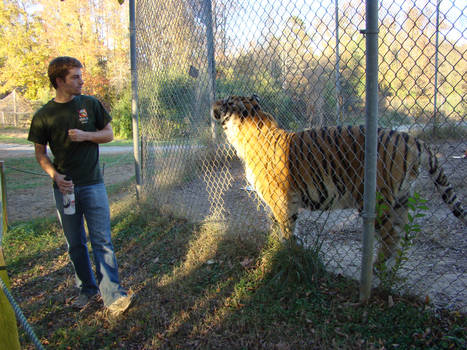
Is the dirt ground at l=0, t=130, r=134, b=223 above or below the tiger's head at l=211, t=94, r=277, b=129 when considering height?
below

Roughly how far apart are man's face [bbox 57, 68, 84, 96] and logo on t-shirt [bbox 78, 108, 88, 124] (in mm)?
171

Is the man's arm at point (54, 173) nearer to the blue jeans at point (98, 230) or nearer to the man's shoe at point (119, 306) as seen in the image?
the blue jeans at point (98, 230)

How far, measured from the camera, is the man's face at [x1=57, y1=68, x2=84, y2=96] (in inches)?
124

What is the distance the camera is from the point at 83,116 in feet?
10.8

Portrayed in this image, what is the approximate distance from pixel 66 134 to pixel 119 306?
1657 mm

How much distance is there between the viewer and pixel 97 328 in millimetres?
3049

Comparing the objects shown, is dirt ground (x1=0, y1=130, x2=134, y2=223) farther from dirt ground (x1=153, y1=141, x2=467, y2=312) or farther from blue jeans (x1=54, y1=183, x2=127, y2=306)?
blue jeans (x1=54, y1=183, x2=127, y2=306)

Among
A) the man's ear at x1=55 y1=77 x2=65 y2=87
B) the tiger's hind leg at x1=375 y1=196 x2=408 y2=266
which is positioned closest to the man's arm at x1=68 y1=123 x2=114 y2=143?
the man's ear at x1=55 y1=77 x2=65 y2=87

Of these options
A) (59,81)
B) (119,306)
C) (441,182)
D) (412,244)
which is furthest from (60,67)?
(441,182)

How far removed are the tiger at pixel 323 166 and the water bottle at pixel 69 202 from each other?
6.01 ft

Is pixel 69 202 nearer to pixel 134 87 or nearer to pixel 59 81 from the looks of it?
pixel 59 81

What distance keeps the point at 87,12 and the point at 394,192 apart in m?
32.1

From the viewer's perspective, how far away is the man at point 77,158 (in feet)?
10.5

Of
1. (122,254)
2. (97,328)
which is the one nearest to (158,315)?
(97,328)
